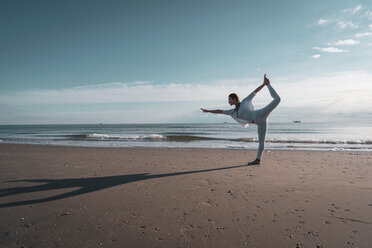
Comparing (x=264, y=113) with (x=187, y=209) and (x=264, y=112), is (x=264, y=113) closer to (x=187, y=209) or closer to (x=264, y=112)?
(x=264, y=112)

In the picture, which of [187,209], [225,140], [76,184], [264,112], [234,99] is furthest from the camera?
[225,140]

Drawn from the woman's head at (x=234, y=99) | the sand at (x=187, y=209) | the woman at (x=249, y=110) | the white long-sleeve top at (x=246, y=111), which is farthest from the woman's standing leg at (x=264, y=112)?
the sand at (x=187, y=209)

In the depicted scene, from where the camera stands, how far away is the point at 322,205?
3238 millimetres

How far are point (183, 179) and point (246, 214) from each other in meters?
2.05

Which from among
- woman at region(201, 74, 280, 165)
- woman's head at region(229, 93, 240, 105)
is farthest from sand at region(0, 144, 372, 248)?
woman's head at region(229, 93, 240, 105)

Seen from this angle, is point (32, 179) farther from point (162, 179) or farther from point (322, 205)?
point (322, 205)

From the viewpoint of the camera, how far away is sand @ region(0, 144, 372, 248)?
2410 mm

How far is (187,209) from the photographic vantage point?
10.4ft

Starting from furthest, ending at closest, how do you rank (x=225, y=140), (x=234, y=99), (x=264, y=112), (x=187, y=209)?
(x=225, y=140), (x=234, y=99), (x=264, y=112), (x=187, y=209)

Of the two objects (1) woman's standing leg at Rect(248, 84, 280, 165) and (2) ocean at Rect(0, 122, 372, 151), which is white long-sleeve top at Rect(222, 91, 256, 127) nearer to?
(1) woman's standing leg at Rect(248, 84, 280, 165)

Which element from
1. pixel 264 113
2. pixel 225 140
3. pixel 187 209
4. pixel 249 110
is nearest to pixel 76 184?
Answer: pixel 187 209

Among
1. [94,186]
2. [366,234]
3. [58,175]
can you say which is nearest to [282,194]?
[366,234]

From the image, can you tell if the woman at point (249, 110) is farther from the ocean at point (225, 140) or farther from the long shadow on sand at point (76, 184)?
the ocean at point (225, 140)

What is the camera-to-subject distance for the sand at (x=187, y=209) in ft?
7.91
